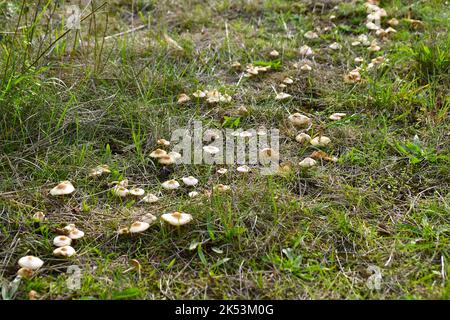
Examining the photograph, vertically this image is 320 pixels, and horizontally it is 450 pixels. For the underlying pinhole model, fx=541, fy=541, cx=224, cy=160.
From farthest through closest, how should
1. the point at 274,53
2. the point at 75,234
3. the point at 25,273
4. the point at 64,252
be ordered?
the point at 274,53 < the point at 75,234 < the point at 64,252 < the point at 25,273

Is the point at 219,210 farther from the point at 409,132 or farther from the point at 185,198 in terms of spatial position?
the point at 409,132

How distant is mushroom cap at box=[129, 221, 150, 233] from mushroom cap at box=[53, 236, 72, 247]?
0.30m

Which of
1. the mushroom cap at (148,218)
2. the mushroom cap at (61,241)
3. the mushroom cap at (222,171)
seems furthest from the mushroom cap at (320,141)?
the mushroom cap at (61,241)

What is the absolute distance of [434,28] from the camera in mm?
4625

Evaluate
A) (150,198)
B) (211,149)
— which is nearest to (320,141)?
(211,149)

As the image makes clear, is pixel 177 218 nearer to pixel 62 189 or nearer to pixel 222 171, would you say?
pixel 222 171

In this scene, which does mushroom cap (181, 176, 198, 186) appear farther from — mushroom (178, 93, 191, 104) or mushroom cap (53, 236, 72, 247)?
mushroom (178, 93, 191, 104)

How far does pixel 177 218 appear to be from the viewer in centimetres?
270

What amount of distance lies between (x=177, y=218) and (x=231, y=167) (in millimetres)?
685

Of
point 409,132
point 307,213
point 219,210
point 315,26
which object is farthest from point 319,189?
point 315,26

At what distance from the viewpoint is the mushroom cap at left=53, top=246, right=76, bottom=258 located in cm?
256

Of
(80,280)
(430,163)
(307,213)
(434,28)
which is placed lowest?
(80,280)

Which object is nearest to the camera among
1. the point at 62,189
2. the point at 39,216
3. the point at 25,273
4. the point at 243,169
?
the point at 25,273

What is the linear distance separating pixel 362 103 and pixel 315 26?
1.42 m
